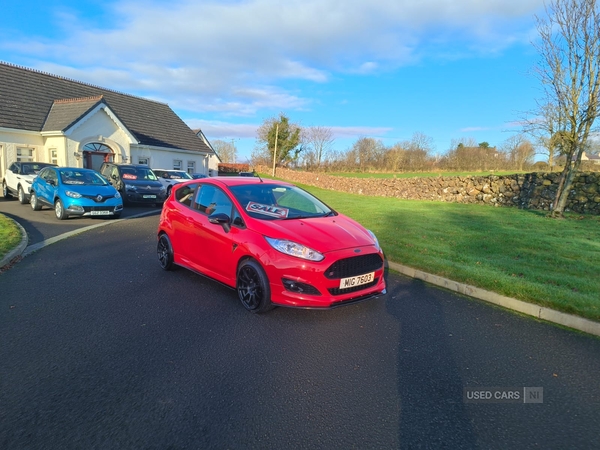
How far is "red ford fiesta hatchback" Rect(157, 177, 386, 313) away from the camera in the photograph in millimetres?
4371

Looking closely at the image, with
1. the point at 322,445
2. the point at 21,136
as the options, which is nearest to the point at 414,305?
the point at 322,445

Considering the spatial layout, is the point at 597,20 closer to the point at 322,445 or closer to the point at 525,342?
the point at 525,342

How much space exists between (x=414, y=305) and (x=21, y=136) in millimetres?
25073

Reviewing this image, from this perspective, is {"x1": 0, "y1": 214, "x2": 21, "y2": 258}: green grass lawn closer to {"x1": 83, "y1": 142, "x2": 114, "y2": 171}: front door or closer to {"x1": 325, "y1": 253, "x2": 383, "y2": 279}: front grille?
{"x1": 325, "y1": 253, "x2": 383, "y2": 279}: front grille

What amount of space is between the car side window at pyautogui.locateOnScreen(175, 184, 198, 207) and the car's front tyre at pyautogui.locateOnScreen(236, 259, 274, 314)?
195 centimetres

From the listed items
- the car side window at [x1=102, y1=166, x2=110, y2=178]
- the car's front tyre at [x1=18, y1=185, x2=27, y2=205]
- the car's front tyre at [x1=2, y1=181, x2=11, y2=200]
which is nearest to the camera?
the car's front tyre at [x1=18, y1=185, x2=27, y2=205]

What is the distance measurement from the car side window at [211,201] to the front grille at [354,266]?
1.79 m

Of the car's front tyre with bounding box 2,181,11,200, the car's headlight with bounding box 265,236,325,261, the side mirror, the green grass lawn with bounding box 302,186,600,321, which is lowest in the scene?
the car's front tyre with bounding box 2,181,11,200

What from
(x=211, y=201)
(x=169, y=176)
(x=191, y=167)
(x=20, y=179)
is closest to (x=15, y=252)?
(x=211, y=201)

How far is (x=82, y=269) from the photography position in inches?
259

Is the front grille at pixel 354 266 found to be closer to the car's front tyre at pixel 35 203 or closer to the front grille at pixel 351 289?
the front grille at pixel 351 289

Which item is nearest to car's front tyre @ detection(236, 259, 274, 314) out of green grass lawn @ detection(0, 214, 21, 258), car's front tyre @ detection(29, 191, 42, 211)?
green grass lawn @ detection(0, 214, 21, 258)

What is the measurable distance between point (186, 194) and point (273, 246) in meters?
2.61

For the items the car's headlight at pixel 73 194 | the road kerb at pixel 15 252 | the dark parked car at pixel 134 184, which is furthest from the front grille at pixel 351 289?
the dark parked car at pixel 134 184
